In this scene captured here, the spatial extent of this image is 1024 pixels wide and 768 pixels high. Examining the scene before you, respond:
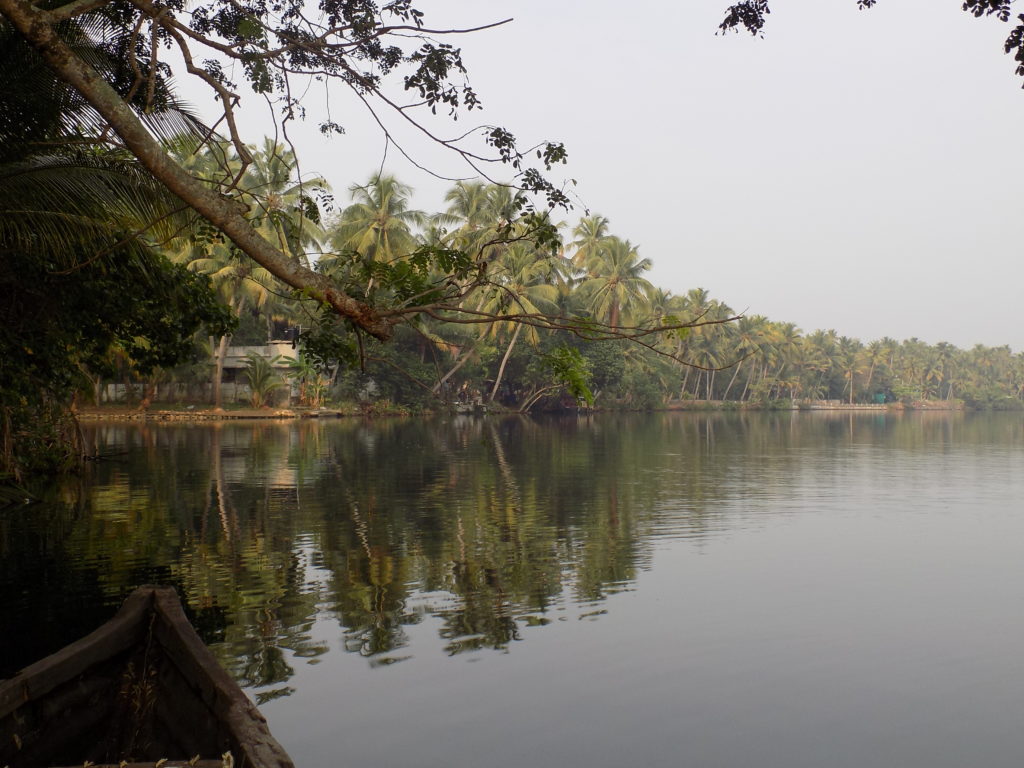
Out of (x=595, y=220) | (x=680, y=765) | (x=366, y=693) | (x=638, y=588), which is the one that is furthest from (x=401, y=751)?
(x=595, y=220)

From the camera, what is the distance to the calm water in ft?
19.1

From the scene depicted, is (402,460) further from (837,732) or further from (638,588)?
(837,732)

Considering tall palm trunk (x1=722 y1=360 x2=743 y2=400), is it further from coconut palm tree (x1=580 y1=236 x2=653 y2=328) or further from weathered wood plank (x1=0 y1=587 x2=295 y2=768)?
weathered wood plank (x1=0 y1=587 x2=295 y2=768)

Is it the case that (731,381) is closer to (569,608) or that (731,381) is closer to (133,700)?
(569,608)

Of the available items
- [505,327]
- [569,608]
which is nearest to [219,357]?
[505,327]

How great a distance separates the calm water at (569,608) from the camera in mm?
5812

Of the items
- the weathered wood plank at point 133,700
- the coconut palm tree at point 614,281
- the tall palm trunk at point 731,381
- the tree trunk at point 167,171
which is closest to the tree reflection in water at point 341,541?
the weathered wood plank at point 133,700

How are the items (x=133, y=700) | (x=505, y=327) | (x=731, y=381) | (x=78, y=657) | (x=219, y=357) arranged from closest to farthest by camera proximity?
(x=78, y=657), (x=133, y=700), (x=219, y=357), (x=505, y=327), (x=731, y=381)

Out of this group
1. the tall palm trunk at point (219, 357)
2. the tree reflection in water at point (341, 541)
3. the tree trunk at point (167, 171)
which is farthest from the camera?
the tall palm trunk at point (219, 357)

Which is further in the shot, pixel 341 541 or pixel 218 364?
pixel 218 364

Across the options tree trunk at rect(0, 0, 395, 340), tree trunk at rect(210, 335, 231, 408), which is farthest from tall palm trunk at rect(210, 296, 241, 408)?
tree trunk at rect(0, 0, 395, 340)

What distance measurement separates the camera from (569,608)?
8.55 meters

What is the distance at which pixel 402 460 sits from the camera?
22734 mm

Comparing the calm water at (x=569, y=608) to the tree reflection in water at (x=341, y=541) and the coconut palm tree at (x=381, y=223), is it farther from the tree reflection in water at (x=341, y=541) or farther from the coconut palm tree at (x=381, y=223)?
the coconut palm tree at (x=381, y=223)
